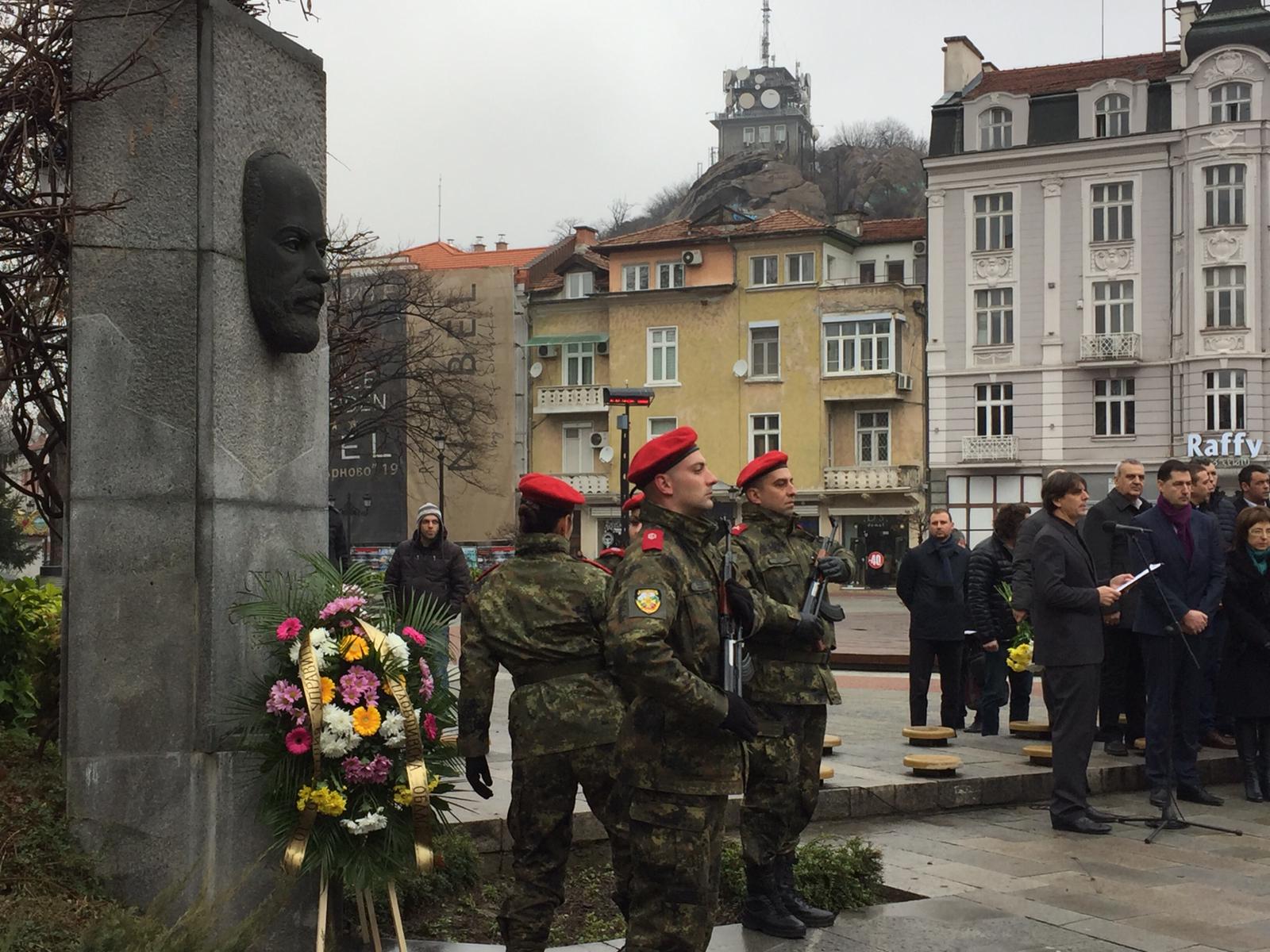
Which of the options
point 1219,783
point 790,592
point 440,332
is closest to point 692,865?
point 790,592

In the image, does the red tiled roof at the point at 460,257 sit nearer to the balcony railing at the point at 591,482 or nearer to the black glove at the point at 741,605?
the balcony railing at the point at 591,482

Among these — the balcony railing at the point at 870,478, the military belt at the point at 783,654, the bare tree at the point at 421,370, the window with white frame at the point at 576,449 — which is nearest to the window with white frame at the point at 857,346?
the balcony railing at the point at 870,478

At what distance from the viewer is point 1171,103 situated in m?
49.7

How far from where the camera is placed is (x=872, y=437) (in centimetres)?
5834

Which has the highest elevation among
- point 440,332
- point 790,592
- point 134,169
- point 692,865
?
point 440,332

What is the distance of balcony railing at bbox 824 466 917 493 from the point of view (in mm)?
56312

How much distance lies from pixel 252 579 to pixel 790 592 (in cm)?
273

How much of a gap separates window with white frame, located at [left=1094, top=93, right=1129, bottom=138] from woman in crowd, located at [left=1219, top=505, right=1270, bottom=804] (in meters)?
42.7

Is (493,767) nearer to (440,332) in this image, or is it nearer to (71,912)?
(71,912)

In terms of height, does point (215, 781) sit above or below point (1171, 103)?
below

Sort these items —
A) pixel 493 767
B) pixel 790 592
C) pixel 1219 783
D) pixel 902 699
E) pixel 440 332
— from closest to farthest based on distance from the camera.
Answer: pixel 790 592 → pixel 493 767 → pixel 1219 783 → pixel 902 699 → pixel 440 332

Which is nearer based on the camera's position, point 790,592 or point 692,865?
point 692,865

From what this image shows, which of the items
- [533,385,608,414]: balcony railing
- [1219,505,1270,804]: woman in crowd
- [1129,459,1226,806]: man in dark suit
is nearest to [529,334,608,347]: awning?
[533,385,608,414]: balcony railing

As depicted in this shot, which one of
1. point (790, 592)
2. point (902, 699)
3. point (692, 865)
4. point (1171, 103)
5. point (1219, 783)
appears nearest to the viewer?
point (692, 865)
